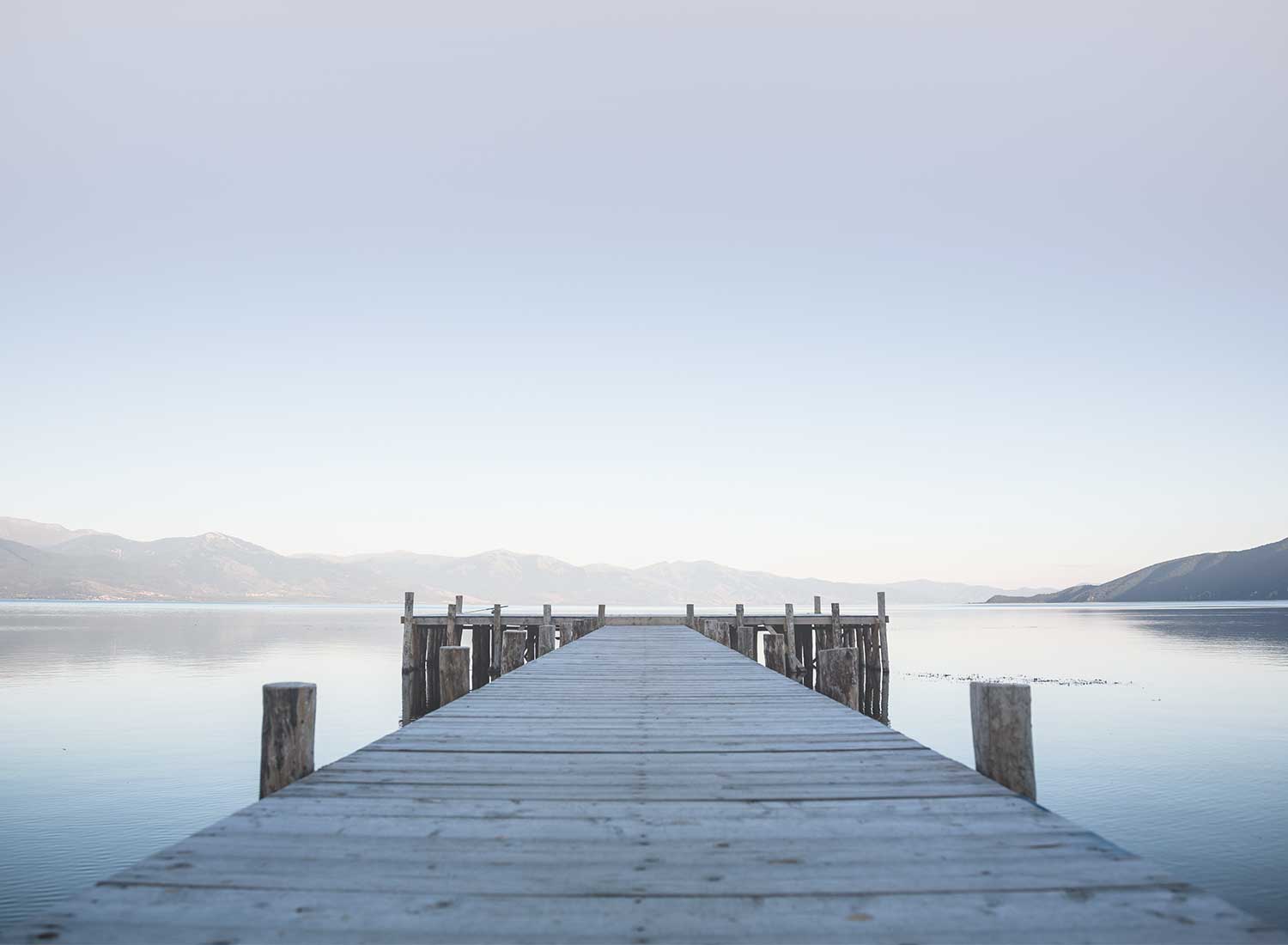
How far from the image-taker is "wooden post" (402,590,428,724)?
22.2 metres

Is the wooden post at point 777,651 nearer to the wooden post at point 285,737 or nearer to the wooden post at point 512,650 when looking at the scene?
the wooden post at point 512,650

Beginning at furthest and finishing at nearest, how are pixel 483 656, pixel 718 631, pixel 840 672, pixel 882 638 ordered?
pixel 882 638
pixel 483 656
pixel 718 631
pixel 840 672

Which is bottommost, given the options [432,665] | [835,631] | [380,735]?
[380,735]

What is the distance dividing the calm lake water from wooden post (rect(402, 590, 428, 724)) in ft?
8.12

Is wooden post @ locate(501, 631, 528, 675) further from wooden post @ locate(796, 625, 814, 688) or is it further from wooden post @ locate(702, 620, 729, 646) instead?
wooden post @ locate(796, 625, 814, 688)

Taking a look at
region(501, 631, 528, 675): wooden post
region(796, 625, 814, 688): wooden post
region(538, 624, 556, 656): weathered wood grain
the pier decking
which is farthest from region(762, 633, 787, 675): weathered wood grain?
the pier decking

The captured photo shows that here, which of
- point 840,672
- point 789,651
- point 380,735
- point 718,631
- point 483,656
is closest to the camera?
point 840,672

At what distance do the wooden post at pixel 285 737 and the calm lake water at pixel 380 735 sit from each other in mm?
8652

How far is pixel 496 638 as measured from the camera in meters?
22.0

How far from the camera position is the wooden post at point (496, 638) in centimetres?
2153

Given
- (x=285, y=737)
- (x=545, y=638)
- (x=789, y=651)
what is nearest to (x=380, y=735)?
(x=545, y=638)

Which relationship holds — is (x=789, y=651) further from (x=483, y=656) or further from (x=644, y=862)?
(x=644, y=862)

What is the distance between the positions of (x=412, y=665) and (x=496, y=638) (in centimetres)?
277

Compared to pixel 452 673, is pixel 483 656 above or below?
below
